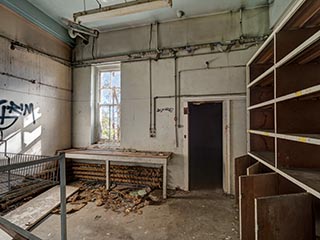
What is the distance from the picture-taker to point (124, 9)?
2.47m

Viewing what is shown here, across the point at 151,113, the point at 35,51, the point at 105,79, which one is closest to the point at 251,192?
the point at 151,113

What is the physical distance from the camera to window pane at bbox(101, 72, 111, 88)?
4473 millimetres

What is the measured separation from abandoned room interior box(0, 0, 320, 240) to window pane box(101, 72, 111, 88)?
11 cm

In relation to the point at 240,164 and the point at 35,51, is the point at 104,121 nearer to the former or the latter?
the point at 35,51

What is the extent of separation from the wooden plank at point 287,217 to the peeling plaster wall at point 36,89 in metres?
3.57

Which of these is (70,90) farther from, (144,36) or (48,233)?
(48,233)

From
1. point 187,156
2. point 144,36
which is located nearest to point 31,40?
point 144,36

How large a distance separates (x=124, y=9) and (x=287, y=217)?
2.77 m

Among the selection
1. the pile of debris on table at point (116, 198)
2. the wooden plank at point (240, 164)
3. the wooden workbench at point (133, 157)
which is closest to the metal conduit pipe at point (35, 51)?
the wooden workbench at point (133, 157)

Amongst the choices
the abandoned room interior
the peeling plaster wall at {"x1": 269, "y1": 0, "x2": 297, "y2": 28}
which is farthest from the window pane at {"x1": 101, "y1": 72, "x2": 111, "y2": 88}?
the peeling plaster wall at {"x1": 269, "y1": 0, "x2": 297, "y2": 28}

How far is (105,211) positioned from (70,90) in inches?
116

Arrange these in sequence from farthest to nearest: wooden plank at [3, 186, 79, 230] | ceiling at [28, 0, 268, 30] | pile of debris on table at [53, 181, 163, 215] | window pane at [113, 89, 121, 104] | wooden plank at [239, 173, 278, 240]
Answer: window pane at [113, 89, 121, 104], ceiling at [28, 0, 268, 30], pile of debris on table at [53, 181, 163, 215], wooden plank at [3, 186, 79, 230], wooden plank at [239, 173, 278, 240]

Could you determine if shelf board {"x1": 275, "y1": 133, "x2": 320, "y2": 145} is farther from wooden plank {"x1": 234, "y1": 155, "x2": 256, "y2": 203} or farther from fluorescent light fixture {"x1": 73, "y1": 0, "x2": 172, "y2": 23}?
fluorescent light fixture {"x1": 73, "y1": 0, "x2": 172, "y2": 23}

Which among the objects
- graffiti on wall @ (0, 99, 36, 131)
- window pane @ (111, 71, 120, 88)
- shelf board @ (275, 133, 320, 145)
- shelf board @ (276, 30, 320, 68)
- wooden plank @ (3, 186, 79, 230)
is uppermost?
window pane @ (111, 71, 120, 88)
